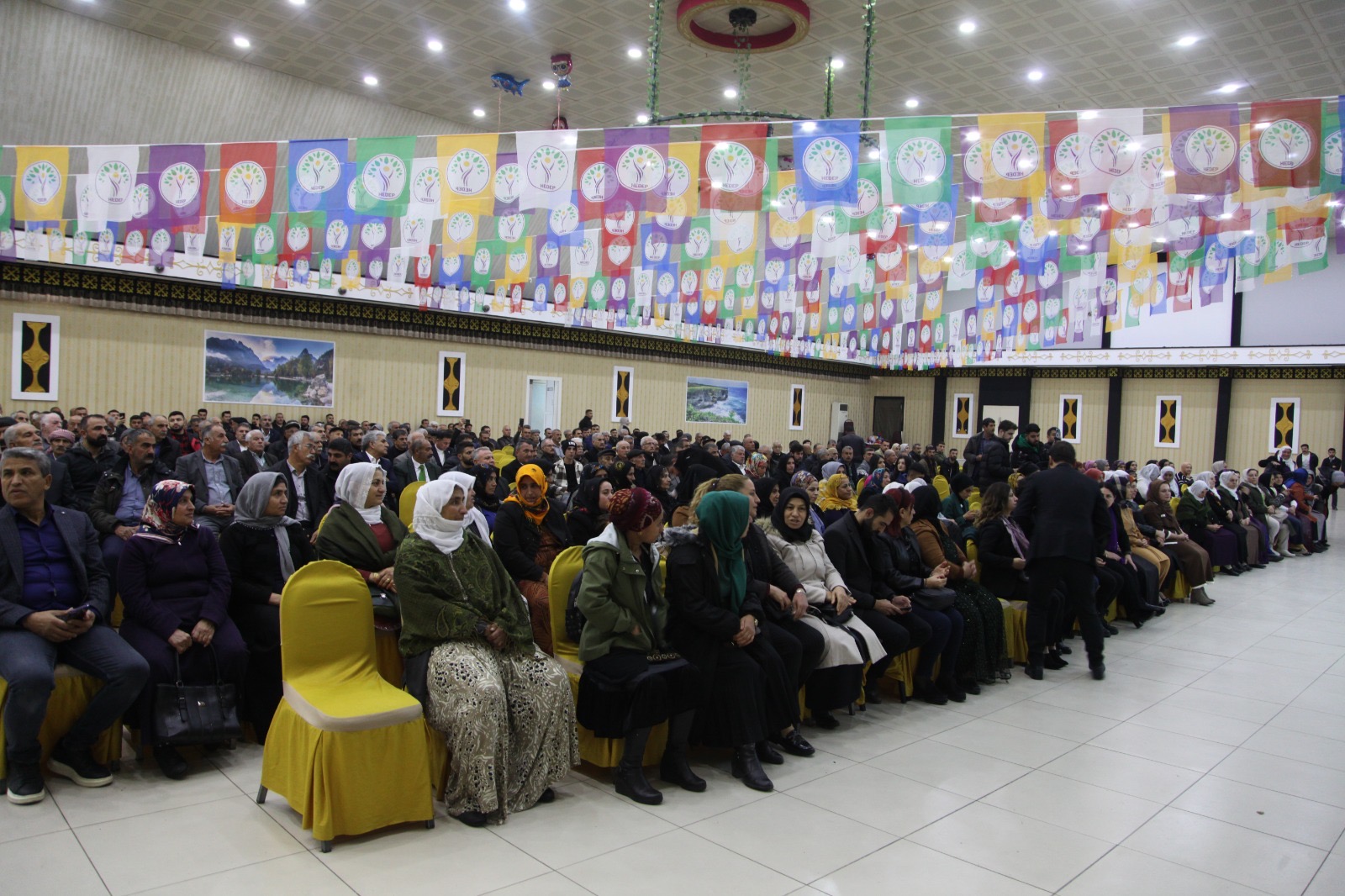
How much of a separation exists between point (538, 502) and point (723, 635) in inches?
63.7

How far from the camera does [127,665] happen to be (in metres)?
3.27

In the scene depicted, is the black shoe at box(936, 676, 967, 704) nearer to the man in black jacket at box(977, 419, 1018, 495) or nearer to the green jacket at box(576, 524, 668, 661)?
the green jacket at box(576, 524, 668, 661)

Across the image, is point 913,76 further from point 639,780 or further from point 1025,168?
point 639,780

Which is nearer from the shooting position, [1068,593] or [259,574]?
[259,574]

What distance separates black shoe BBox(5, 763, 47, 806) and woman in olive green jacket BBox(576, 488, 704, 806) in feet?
6.78

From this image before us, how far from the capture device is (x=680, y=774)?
3.62m

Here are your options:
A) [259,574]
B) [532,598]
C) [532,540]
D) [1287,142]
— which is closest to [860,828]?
[532,598]

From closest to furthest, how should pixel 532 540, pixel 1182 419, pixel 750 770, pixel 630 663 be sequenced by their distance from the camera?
pixel 630 663 < pixel 750 770 < pixel 532 540 < pixel 1182 419

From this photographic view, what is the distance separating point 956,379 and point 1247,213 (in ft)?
56.7

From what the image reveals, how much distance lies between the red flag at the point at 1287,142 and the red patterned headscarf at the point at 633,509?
4822 mm

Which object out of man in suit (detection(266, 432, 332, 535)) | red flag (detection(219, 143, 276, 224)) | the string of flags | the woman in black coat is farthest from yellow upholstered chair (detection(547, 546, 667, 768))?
red flag (detection(219, 143, 276, 224))

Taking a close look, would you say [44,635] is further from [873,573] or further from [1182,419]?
[1182,419]

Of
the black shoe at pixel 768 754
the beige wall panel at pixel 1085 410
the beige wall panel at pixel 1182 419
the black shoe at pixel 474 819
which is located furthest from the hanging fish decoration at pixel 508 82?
the beige wall panel at pixel 1182 419

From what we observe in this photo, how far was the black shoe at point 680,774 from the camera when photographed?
3.59 metres
